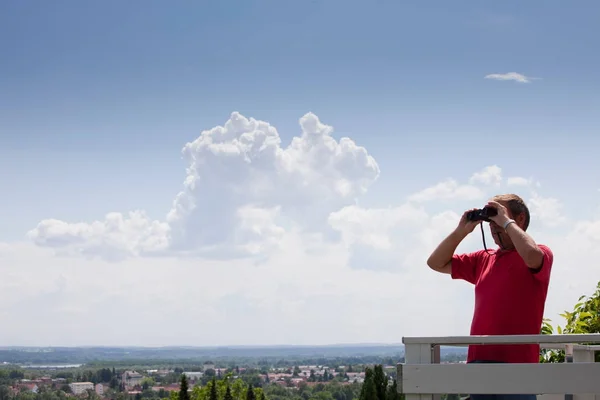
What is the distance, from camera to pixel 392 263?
6406 centimetres

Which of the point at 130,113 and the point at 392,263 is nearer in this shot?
the point at 130,113

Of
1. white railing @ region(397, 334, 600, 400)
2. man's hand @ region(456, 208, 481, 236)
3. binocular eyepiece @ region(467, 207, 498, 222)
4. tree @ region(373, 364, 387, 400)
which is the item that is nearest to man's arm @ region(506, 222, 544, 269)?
binocular eyepiece @ region(467, 207, 498, 222)

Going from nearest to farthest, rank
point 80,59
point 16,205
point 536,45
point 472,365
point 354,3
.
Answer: point 472,365, point 536,45, point 354,3, point 80,59, point 16,205

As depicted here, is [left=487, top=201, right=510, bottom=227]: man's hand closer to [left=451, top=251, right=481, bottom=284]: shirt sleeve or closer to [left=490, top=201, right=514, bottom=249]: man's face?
[left=490, top=201, right=514, bottom=249]: man's face

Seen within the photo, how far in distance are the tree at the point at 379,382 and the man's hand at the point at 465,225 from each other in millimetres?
20653

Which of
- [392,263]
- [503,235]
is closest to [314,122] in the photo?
[503,235]

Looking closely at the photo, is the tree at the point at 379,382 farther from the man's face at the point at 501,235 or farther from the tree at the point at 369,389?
the man's face at the point at 501,235

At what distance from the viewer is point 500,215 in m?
3.29

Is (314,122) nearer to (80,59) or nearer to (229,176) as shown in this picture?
(229,176)

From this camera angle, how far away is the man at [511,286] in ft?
10.1

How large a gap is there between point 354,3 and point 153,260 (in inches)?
4602

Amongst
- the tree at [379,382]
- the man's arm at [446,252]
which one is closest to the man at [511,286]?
the man's arm at [446,252]

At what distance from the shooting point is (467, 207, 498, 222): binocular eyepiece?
3318 mm

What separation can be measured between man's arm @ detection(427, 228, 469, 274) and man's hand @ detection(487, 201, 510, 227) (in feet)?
0.69
